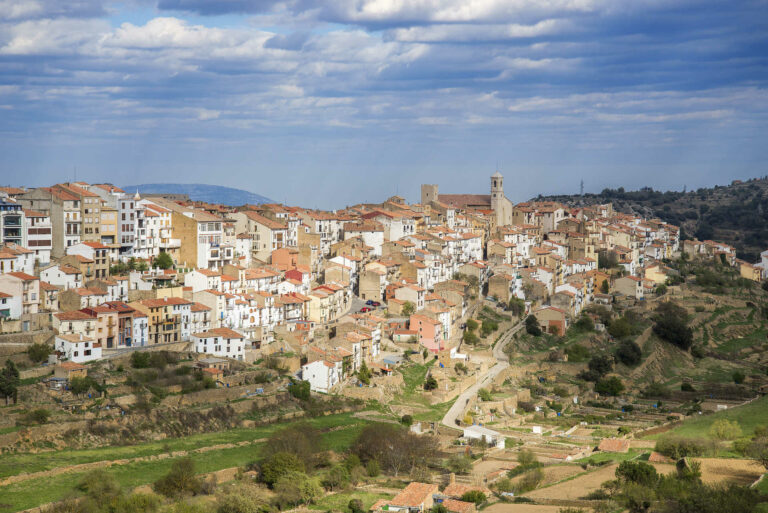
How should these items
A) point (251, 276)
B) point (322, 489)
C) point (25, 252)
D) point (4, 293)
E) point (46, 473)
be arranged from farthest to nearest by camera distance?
point (251, 276), point (25, 252), point (4, 293), point (322, 489), point (46, 473)

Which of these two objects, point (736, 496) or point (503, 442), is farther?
point (503, 442)

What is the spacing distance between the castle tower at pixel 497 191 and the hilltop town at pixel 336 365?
9.27 metres

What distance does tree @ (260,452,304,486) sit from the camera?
1278 inches

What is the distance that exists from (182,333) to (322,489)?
1223cm

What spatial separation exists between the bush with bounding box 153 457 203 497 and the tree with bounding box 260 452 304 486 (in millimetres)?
2512

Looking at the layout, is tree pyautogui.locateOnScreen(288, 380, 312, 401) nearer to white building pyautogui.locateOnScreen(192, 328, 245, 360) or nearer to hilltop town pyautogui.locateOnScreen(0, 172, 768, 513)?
hilltop town pyautogui.locateOnScreen(0, 172, 768, 513)

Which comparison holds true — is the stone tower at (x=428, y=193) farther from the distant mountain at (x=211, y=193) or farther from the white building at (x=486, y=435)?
the white building at (x=486, y=435)

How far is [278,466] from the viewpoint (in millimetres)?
32531

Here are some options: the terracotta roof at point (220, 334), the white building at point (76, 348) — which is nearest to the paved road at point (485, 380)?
the terracotta roof at point (220, 334)

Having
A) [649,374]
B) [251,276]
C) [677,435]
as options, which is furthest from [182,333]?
[649,374]

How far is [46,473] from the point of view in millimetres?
29797

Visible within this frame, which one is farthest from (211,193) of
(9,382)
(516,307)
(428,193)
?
(9,382)

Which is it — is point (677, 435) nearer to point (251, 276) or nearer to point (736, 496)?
point (736, 496)

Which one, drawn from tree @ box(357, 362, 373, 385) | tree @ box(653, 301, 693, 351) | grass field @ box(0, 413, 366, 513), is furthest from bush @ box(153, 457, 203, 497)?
tree @ box(653, 301, 693, 351)
